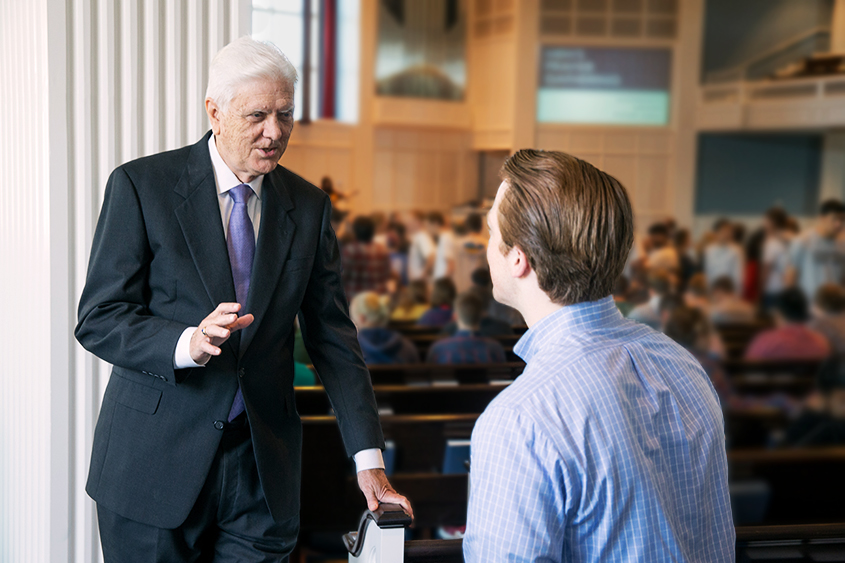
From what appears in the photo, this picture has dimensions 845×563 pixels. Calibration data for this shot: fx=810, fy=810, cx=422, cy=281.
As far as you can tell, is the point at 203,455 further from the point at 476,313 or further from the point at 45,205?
the point at 476,313

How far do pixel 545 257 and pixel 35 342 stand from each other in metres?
1.56

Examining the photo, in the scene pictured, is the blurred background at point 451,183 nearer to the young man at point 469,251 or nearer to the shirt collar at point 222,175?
the young man at point 469,251

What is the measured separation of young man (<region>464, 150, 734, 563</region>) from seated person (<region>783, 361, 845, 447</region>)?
16.3 feet

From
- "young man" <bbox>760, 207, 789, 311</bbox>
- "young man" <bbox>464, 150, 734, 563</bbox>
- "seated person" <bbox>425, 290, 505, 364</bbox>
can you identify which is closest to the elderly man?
"young man" <bbox>464, 150, 734, 563</bbox>

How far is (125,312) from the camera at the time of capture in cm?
159

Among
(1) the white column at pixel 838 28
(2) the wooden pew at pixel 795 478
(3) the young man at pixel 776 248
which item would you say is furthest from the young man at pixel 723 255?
(2) the wooden pew at pixel 795 478

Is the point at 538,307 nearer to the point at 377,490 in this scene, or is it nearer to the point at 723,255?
the point at 377,490

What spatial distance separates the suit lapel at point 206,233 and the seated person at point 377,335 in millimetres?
3297

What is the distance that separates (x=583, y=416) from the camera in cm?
107

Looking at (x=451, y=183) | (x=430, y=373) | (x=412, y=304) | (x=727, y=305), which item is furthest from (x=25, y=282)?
(x=451, y=183)

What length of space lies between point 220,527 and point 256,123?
0.86 m

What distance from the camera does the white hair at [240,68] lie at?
1.63 meters

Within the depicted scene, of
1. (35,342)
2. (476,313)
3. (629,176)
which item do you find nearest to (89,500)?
(35,342)

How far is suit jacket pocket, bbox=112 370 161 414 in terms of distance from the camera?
166cm
